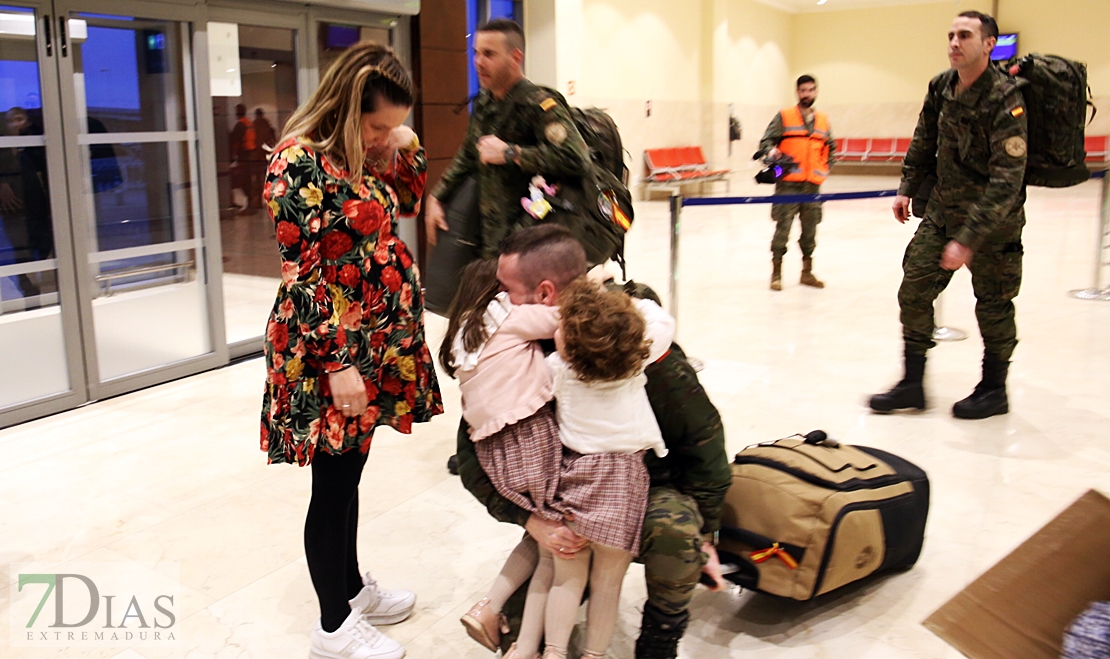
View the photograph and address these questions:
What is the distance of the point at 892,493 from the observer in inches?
103

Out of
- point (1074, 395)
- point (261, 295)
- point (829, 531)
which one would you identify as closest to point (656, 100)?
point (261, 295)

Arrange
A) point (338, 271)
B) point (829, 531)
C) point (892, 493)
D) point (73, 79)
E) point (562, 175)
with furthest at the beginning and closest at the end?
point (73, 79), point (562, 175), point (892, 493), point (829, 531), point (338, 271)

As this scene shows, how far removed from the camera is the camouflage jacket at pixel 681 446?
2199 mm

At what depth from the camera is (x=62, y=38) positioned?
14.2 ft

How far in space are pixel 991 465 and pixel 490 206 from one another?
2208 mm

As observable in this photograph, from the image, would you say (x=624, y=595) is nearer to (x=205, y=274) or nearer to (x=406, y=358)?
(x=406, y=358)

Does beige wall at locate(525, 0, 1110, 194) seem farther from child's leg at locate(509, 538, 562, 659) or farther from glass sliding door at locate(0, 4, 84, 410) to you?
child's leg at locate(509, 538, 562, 659)

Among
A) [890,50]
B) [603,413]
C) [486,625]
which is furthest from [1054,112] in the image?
[890,50]

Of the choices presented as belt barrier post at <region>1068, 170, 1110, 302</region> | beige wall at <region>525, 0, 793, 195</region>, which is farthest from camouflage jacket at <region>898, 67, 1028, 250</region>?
beige wall at <region>525, 0, 793, 195</region>

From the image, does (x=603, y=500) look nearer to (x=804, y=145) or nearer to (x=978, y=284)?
(x=978, y=284)

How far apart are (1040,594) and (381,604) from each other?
168cm

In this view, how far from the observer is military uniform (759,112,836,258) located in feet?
23.8

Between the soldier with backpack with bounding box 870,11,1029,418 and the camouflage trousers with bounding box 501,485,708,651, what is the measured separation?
228 cm

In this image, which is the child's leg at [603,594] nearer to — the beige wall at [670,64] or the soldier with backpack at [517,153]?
the soldier with backpack at [517,153]
